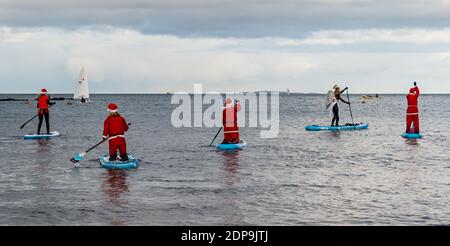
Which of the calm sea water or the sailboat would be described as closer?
the calm sea water

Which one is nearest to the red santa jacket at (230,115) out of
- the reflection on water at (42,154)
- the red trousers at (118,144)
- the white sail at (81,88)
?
the red trousers at (118,144)

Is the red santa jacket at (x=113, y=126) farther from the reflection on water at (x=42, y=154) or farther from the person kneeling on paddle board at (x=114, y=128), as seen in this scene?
the reflection on water at (x=42, y=154)

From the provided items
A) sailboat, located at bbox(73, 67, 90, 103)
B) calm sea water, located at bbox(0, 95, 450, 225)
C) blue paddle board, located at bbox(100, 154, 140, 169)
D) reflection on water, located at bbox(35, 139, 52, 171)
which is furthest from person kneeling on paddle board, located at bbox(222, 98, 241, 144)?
sailboat, located at bbox(73, 67, 90, 103)

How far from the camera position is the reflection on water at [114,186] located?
630 inches

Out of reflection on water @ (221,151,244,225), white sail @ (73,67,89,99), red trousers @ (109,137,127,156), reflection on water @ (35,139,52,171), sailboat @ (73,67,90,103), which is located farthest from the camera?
white sail @ (73,67,89,99)

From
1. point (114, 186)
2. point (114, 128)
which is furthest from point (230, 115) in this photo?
point (114, 186)

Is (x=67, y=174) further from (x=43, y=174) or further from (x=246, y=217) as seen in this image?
(x=246, y=217)

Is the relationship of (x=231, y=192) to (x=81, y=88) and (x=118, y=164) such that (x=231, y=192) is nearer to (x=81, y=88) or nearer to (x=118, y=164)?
(x=118, y=164)

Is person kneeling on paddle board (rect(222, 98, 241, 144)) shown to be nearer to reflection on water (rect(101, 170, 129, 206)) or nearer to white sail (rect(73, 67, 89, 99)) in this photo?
reflection on water (rect(101, 170, 129, 206))

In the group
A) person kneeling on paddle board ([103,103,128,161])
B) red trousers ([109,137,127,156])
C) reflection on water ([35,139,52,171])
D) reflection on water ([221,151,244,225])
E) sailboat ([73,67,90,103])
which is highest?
sailboat ([73,67,90,103])

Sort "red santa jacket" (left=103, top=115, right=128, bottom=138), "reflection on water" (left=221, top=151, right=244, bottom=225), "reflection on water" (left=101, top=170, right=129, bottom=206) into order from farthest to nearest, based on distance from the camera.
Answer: "red santa jacket" (left=103, top=115, right=128, bottom=138) < "reflection on water" (left=101, top=170, right=129, bottom=206) < "reflection on water" (left=221, top=151, right=244, bottom=225)

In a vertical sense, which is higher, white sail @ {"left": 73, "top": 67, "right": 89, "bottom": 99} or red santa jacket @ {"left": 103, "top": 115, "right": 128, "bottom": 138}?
white sail @ {"left": 73, "top": 67, "right": 89, "bottom": 99}

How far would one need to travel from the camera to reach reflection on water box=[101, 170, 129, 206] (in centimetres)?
1601

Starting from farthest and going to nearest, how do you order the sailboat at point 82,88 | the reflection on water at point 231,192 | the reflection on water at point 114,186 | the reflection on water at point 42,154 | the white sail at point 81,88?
the white sail at point 81,88 → the sailboat at point 82,88 → the reflection on water at point 42,154 → the reflection on water at point 114,186 → the reflection on water at point 231,192
